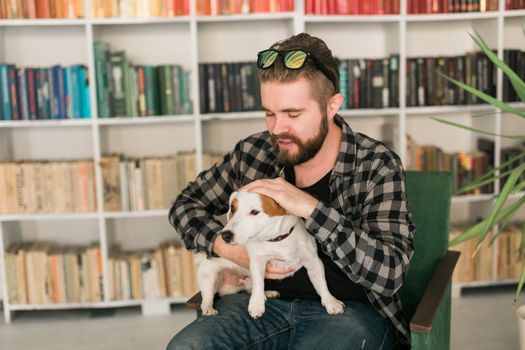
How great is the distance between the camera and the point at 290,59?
6.17 feet

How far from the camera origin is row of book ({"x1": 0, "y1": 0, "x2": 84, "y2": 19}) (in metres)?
3.38

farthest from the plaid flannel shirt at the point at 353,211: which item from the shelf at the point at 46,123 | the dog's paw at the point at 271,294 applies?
the shelf at the point at 46,123

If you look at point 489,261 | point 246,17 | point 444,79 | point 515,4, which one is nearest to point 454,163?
point 444,79

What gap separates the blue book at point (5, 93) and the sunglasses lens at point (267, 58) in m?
1.93

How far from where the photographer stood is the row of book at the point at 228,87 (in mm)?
3506

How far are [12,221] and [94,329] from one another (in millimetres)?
753

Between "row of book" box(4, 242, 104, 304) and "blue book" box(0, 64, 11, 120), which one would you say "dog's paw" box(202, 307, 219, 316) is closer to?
"row of book" box(4, 242, 104, 304)

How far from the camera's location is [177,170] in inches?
140

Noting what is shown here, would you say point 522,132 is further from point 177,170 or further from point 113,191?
point 113,191

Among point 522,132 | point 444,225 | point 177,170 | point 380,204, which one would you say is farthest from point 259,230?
point 522,132

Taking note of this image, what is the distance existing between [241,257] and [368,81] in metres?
1.80

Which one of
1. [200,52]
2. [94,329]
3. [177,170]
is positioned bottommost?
[94,329]

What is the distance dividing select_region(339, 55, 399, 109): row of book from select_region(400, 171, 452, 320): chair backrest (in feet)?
4.42

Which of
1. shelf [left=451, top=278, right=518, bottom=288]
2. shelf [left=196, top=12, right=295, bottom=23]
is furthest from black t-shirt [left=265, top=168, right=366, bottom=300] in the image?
shelf [left=451, top=278, right=518, bottom=288]
